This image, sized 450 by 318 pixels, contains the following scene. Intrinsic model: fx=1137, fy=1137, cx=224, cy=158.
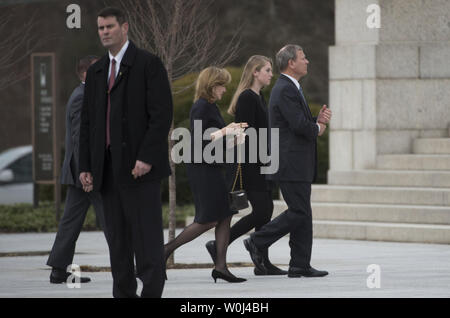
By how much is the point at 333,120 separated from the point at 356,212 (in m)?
2.08

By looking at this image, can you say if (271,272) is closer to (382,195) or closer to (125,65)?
(125,65)

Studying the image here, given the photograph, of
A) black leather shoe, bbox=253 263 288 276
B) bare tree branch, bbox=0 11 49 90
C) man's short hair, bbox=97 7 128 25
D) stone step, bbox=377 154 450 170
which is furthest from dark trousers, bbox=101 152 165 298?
bare tree branch, bbox=0 11 49 90

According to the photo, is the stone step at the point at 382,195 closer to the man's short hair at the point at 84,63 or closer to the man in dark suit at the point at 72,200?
the man in dark suit at the point at 72,200

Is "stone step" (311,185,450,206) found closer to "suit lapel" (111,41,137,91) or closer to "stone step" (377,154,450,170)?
"stone step" (377,154,450,170)

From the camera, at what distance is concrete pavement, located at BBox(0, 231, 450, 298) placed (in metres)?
8.90

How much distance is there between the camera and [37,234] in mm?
15828

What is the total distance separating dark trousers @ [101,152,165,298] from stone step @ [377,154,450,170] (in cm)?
813

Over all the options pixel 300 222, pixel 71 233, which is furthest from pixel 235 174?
pixel 71 233

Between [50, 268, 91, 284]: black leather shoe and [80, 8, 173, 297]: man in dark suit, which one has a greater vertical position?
[80, 8, 173, 297]: man in dark suit

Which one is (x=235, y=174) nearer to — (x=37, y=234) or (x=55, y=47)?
(x=37, y=234)

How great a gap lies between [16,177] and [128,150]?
18916 mm

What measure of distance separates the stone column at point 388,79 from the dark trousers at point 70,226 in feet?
21.5

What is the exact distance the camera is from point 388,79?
51.8 ft

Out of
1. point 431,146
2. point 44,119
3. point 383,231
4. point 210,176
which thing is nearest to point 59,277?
point 210,176
